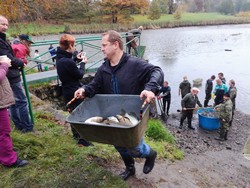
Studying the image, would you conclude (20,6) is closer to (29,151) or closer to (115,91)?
(29,151)

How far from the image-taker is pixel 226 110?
8.04 metres

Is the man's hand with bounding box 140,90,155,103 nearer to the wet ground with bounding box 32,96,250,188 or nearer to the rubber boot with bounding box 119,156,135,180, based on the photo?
the rubber boot with bounding box 119,156,135,180

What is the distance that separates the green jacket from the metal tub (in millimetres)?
6172

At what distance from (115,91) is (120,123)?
53 centimetres

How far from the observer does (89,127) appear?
7.53 ft

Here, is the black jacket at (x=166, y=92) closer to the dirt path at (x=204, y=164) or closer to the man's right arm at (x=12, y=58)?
the dirt path at (x=204, y=164)

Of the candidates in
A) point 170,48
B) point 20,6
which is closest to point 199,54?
point 170,48

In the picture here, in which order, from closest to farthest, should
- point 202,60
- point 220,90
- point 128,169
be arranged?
point 128,169 → point 220,90 → point 202,60

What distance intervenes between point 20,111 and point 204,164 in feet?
14.0

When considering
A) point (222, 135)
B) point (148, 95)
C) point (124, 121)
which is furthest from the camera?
point (222, 135)

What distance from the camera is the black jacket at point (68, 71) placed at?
371cm

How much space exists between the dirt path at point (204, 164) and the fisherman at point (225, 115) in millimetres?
315

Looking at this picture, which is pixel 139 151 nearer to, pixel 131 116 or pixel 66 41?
pixel 131 116

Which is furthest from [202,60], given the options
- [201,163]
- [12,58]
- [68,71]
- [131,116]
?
[131,116]
